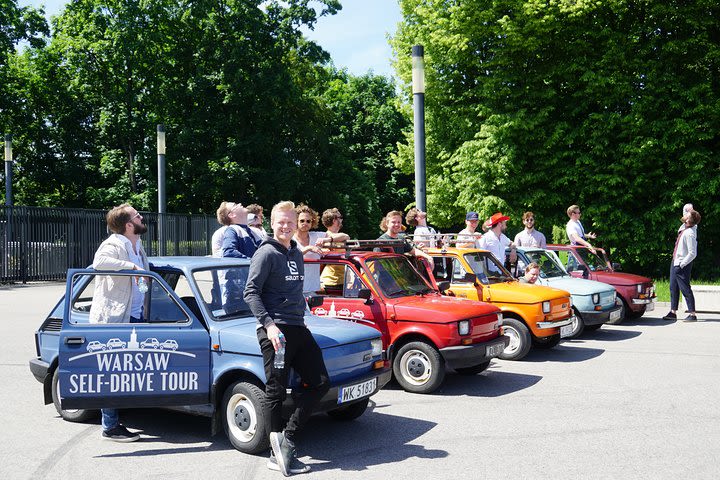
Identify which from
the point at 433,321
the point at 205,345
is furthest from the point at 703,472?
the point at 205,345

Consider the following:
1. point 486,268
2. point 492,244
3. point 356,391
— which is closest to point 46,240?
point 492,244

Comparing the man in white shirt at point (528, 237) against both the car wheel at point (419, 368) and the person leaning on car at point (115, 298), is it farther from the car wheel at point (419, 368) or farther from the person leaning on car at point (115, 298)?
the person leaning on car at point (115, 298)

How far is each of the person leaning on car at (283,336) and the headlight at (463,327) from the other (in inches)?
106

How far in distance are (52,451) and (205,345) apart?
4.95 ft

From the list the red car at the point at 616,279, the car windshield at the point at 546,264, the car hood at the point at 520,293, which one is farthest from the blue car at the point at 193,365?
the red car at the point at 616,279

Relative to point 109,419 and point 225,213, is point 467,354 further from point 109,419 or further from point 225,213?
point 109,419

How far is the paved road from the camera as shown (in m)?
4.95

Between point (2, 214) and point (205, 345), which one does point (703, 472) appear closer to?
point (205, 345)

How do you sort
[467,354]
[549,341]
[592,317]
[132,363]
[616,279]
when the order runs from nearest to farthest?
[132,363] < [467,354] < [549,341] < [592,317] < [616,279]

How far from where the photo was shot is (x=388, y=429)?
6.06m

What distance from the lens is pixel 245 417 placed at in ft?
17.4

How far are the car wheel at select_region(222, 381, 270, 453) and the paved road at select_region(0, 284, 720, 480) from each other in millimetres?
124

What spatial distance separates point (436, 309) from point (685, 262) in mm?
7891

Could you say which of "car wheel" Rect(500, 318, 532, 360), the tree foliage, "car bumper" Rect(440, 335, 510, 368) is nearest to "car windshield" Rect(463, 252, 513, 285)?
"car wheel" Rect(500, 318, 532, 360)
